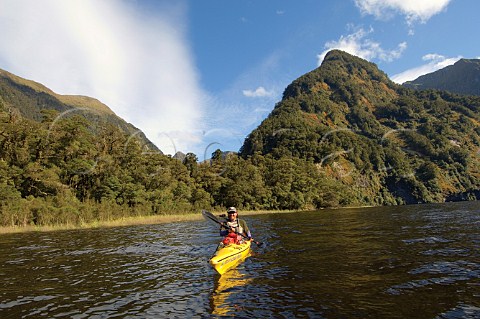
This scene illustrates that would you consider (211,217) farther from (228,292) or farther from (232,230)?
(228,292)

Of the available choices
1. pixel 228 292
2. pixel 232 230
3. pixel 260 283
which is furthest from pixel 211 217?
pixel 228 292

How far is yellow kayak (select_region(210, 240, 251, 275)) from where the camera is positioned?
1411 centimetres

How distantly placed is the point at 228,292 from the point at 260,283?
1.56m

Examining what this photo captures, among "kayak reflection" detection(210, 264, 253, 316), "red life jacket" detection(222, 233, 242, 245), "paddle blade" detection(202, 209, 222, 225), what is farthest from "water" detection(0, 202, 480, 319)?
"paddle blade" detection(202, 209, 222, 225)

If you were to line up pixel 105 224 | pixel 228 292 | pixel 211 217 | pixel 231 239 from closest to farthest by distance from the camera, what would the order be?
1. pixel 228 292
2. pixel 231 239
3. pixel 211 217
4. pixel 105 224

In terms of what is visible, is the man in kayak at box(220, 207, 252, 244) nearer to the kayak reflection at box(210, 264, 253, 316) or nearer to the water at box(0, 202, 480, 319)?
the water at box(0, 202, 480, 319)

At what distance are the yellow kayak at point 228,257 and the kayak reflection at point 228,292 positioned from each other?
0.33m

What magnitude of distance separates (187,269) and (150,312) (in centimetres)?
602

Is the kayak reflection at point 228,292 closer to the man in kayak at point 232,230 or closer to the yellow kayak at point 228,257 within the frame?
the yellow kayak at point 228,257

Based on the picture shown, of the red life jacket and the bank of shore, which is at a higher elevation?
the bank of shore

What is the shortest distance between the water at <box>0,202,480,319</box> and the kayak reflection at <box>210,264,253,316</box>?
Answer: 0.04 meters

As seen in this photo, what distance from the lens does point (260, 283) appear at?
12.7 metres

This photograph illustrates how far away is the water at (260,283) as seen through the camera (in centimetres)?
962

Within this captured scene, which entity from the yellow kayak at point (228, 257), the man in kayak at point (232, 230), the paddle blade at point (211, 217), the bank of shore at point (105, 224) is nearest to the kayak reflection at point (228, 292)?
the yellow kayak at point (228, 257)
